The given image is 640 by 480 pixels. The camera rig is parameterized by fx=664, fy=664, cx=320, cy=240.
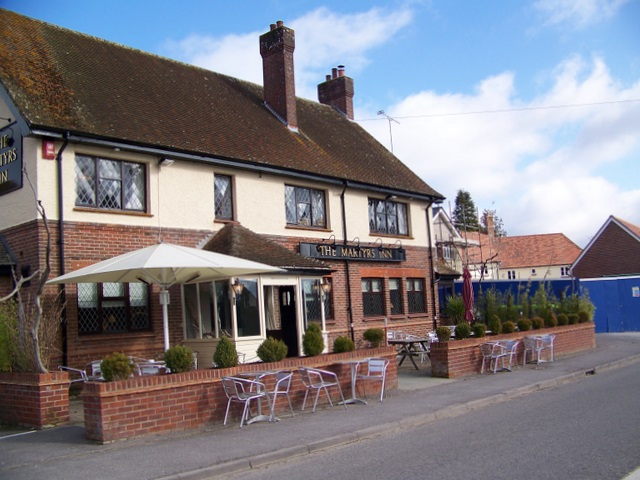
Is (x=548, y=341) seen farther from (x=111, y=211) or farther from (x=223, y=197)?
(x=111, y=211)

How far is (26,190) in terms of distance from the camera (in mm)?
13812

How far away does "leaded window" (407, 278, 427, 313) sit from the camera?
22844 millimetres

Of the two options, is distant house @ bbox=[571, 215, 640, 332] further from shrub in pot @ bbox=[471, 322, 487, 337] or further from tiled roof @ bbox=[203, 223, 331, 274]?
tiled roof @ bbox=[203, 223, 331, 274]

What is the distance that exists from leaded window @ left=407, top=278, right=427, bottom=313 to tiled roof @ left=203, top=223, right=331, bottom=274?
6.90 metres

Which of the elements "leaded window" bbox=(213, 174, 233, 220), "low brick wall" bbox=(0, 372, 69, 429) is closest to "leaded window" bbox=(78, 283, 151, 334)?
"leaded window" bbox=(213, 174, 233, 220)

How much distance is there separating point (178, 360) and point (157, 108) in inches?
352

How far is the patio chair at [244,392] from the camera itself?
9984 millimetres

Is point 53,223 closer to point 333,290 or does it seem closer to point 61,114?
point 61,114

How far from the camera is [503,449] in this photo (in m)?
7.79

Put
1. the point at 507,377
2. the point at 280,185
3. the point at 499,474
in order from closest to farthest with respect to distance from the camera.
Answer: the point at 499,474 < the point at 507,377 < the point at 280,185

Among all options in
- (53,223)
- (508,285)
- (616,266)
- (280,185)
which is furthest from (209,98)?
(616,266)

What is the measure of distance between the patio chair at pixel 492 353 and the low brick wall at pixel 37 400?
9827mm

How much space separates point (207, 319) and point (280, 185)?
4760 millimetres

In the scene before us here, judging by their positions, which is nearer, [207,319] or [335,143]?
[207,319]
